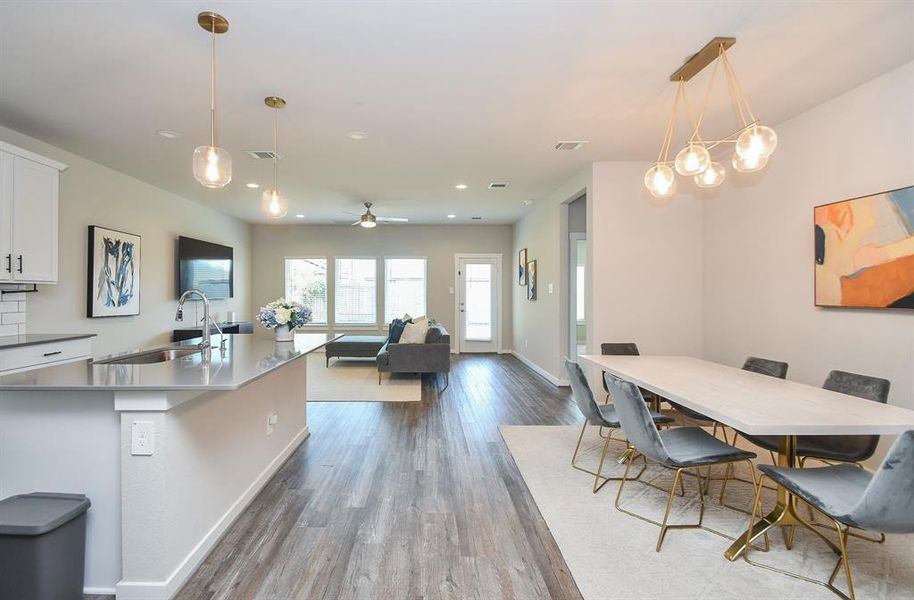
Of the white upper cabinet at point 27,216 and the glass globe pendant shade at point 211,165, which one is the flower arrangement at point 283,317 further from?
the white upper cabinet at point 27,216

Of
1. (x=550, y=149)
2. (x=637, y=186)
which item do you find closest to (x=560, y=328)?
(x=637, y=186)

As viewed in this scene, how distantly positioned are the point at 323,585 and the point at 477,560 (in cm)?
72

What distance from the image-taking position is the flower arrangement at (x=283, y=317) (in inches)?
125

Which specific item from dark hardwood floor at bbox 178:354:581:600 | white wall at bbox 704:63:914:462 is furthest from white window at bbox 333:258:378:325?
white wall at bbox 704:63:914:462

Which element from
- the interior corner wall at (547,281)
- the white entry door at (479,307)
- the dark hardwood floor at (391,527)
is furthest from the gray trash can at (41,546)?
the white entry door at (479,307)

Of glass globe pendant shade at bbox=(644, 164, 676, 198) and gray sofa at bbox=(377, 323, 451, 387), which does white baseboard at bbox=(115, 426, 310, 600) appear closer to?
gray sofa at bbox=(377, 323, 451, 387)

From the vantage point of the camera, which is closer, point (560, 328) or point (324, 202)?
point (560, 328)

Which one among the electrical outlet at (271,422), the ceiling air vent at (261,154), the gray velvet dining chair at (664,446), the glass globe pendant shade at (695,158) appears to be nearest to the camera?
the gray velvet dining chair at (664,446)

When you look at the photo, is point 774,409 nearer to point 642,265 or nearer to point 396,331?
point 642,265

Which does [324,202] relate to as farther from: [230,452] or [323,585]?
[323,585]

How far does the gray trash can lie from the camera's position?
5.09ft

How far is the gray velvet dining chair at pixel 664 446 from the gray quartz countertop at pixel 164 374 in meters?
1.86

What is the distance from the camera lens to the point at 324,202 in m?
6.71

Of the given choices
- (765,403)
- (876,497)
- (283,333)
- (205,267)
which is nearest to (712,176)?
(765,403)
